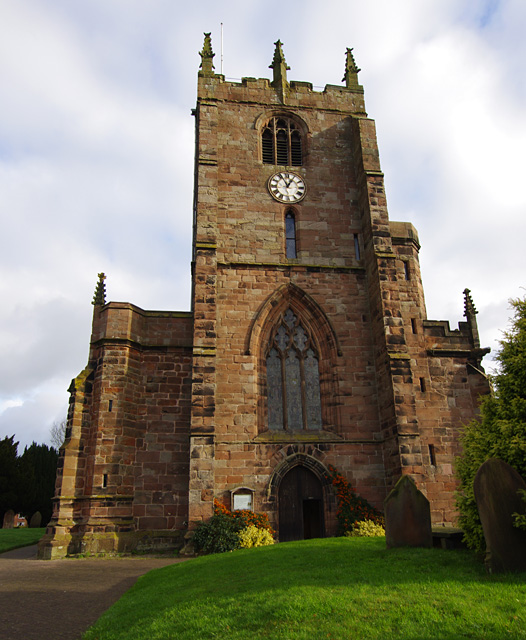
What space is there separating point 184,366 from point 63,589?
8.53m

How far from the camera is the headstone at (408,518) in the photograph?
28.6ft

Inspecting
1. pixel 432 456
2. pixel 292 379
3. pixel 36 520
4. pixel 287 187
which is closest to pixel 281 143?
pixel 287 187

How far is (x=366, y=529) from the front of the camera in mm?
14547

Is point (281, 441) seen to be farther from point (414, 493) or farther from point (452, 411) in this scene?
point (414, 493)

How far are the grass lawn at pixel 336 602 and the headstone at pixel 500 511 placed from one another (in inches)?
10.9

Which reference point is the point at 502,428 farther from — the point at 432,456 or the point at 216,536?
the point at 432,456

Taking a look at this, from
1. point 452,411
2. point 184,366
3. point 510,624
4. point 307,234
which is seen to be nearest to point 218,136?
point 307,234

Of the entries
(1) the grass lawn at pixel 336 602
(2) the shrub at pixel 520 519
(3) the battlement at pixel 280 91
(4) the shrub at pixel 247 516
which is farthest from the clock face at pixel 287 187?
(2) the shrub at pixel 520 519

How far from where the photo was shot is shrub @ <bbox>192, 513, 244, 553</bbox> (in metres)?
13.4

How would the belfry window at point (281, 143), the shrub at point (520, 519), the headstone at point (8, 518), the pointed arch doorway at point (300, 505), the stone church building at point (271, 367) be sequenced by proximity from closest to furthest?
1. the shrub at point (520, 519)
2. the stone church building at point (271, 367)
3. the pointed arch doorway at point (300, 505)
4. the belfry window at point (281, 143)
5. the headstone at point (8, 518)

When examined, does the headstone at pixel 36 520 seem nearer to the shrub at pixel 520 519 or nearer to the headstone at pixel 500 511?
the headstone at pixel 500 511

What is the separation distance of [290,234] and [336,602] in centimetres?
1501

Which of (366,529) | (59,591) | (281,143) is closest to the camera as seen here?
(59,591)

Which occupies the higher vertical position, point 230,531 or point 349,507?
point 349,507
